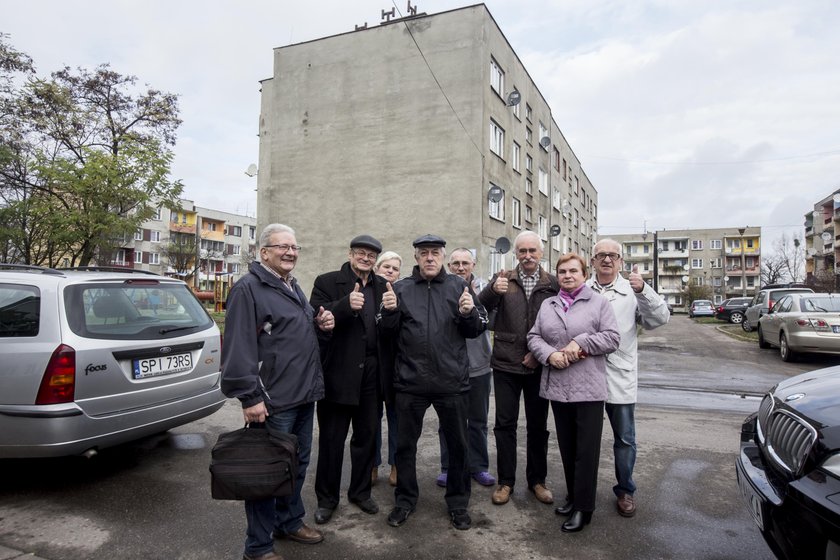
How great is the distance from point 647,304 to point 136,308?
13.4ft

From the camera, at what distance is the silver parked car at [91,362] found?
11.9 ft

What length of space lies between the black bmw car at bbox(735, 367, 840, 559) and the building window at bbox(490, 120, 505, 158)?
19.4m

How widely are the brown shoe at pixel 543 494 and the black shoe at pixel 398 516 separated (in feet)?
3.26

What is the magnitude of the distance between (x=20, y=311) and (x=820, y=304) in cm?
1435

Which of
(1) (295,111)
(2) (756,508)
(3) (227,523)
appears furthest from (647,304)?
(1) (295,111)

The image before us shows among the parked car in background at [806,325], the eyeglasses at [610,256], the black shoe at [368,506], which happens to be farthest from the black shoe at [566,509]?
the parked car in background at [806,325]

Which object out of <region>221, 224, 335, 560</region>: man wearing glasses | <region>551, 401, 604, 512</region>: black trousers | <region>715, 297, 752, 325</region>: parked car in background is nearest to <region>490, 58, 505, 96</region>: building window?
<region>715, 297, 752, 325</region>: parked car in background

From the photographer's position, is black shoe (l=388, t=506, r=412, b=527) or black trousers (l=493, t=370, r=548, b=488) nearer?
black shoe (l=388, t=506, r=412, b=527)

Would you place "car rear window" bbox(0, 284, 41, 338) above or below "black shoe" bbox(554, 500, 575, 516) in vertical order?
above

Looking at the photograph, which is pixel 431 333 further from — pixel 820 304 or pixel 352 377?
pixel 820 304

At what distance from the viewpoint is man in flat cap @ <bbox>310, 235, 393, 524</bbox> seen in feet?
11.6

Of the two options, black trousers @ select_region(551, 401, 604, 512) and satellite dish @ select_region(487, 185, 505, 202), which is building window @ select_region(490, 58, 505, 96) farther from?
black trousers @ select_region(551, 401, 604, 512)

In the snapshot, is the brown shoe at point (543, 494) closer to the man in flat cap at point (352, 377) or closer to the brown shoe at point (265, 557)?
the man in flat cap at point (352, 377)

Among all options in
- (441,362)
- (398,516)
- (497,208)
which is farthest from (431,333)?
(497,208)
